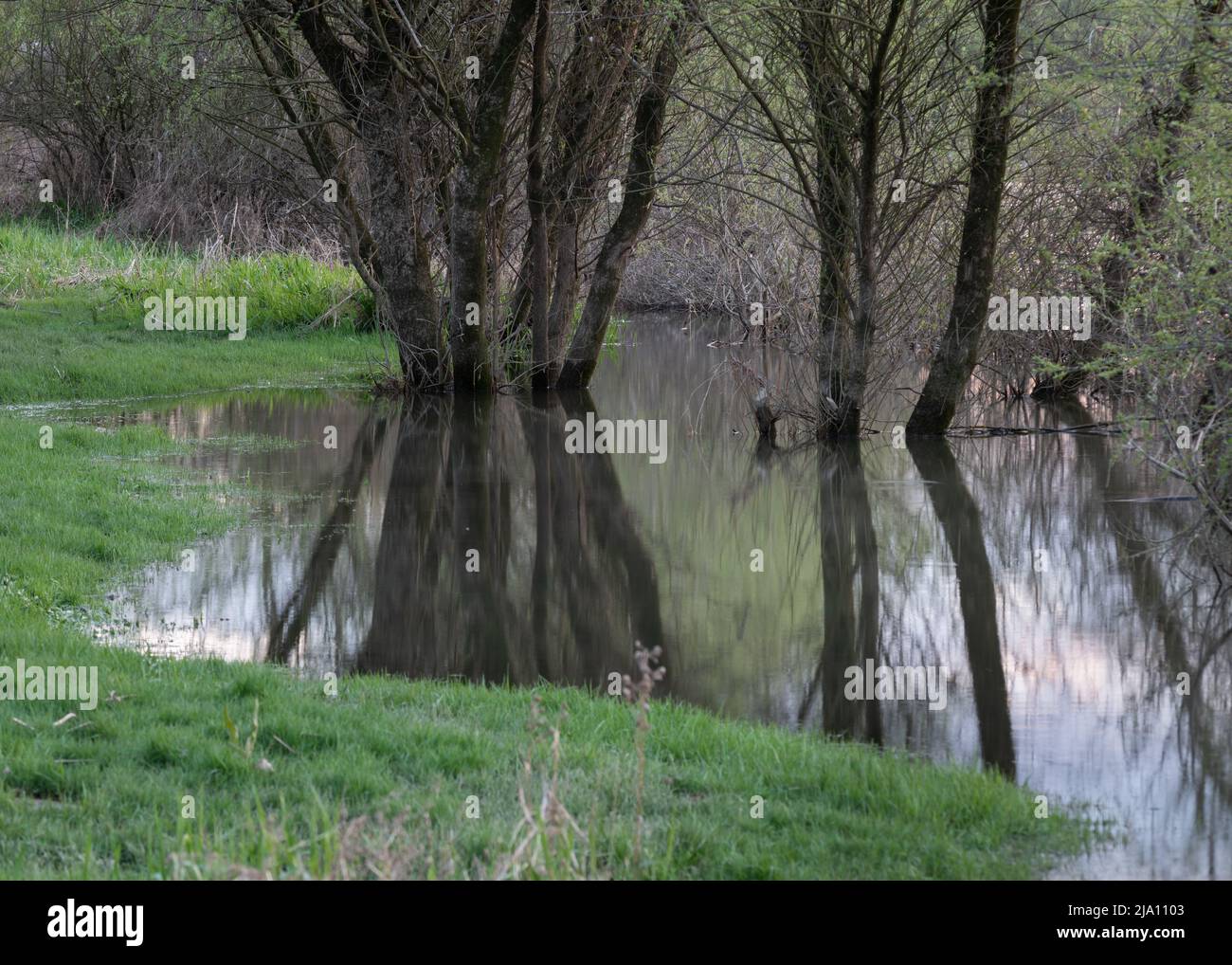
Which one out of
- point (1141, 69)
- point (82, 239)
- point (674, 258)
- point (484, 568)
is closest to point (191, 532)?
point (484, 568)

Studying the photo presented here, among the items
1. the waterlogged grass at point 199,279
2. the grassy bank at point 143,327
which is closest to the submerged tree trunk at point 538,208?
the grassy bank at point 143,327

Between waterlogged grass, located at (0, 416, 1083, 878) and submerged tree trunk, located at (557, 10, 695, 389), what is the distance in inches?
413

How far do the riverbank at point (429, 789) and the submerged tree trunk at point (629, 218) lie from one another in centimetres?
1051

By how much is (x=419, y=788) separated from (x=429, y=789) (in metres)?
0.04

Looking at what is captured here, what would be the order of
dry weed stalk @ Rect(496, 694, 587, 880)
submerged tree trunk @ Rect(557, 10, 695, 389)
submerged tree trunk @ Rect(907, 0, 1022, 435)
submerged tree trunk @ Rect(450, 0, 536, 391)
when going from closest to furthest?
dry weed stalk @ Rect(496, 694, 587, 880)
submerged tree trunk @ Rect(907, 0, 1022, 435)
submerged tree trunk @ Rect(450, 0, 536, 391)
submerged tree trunk @ Rect(557, 10, 695, 389)

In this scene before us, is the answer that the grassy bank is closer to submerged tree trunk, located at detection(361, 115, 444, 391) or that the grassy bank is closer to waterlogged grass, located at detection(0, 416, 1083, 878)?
submerged tree trunk, located at detection(361, 115, 444, 391)

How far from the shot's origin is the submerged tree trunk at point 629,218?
55.9 feet

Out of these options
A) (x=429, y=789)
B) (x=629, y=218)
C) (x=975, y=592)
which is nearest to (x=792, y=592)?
(x=975, y=592)

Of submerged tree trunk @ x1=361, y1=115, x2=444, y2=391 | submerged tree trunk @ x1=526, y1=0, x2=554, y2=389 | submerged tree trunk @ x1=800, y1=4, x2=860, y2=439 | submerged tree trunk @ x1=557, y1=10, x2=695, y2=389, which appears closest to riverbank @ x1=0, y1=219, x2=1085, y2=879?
submerged tree trunk @ x1=800, y1=4, x2=860, y2=439

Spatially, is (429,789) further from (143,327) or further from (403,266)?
(143,327)

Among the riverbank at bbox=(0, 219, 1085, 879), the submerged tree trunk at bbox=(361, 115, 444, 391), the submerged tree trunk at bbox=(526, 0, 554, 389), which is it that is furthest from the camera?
the submerged tree trunk at bbox=(361, 115, 444, 391)

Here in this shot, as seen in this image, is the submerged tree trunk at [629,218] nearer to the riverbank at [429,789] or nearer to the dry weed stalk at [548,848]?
the riverbank at [429,789]

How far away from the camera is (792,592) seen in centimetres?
965

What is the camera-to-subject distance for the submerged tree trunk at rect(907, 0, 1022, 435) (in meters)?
12.9
